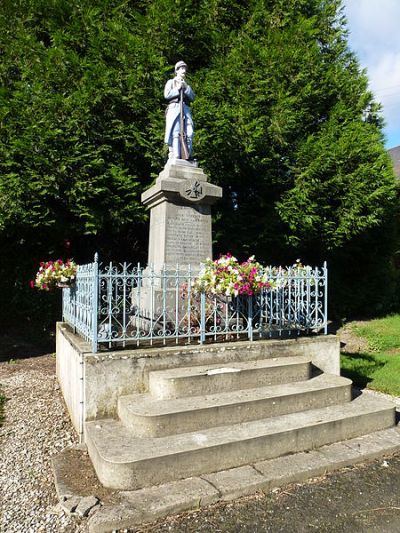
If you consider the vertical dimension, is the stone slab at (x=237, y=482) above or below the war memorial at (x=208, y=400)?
below

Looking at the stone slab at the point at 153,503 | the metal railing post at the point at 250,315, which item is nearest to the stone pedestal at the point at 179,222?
the metal railing post at the point at 250,315

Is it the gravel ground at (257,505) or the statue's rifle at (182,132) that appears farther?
the statue's rifle at (182,132)

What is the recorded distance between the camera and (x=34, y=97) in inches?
319

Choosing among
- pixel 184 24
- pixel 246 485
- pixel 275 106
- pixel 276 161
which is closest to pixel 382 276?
pixel 276 161

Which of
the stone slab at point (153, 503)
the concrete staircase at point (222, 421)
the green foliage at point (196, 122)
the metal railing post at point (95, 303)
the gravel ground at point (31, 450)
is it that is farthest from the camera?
the green foliage at point (196, 122)

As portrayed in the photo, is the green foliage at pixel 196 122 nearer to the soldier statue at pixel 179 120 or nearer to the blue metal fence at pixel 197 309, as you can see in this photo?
the soldier statue at pixel 179 120

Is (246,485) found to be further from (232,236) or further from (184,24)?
(184,24)

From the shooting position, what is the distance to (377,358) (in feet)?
26.7

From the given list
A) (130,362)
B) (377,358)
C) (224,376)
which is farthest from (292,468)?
(377,358)

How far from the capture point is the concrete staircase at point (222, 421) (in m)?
3.23

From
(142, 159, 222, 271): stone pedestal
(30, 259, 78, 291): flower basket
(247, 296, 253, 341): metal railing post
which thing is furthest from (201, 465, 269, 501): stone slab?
(30, 259, 78, 291): flower basket

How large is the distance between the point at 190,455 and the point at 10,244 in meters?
8.14

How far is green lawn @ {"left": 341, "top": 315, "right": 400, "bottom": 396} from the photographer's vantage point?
6.41 m

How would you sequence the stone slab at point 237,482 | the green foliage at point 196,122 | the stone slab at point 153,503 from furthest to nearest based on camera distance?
the green foliage at point 196,122 → the stone slab at point 237,482 → the stone slab at point 153,503
